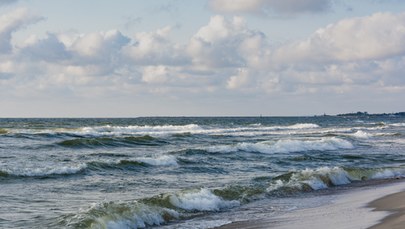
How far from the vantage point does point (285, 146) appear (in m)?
39.1

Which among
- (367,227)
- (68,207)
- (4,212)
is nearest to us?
(367,227)

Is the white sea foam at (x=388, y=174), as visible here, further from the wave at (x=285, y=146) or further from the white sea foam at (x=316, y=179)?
the wave at (x=285, y=146)

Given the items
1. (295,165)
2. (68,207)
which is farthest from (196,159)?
(68,207)

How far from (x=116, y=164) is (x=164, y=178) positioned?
3.84m

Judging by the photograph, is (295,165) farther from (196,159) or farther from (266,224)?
(266,224)

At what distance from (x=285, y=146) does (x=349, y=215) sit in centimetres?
2652

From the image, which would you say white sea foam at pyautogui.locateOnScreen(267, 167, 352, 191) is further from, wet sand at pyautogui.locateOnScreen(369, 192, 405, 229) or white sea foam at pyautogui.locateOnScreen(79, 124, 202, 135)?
white sea foam at pyautogui.locateOnScreen(79, 124, 202, 135)

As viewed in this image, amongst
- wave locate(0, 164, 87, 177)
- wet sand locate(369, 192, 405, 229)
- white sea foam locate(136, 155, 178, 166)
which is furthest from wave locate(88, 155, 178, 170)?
wet sand locate(369, 192, 405, 229)

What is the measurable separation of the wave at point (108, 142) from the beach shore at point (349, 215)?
23.0 meters

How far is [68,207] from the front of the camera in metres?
14.0

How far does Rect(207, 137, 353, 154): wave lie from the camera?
35369mm

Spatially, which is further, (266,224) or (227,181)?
(227,181)

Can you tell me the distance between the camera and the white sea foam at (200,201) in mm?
14682

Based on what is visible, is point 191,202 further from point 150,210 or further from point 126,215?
point 126,215
